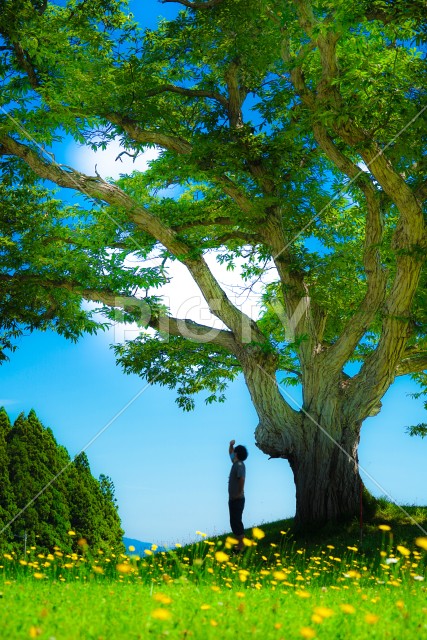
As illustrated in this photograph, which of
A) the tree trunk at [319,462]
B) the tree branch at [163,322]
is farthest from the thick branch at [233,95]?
the tree trunk at [319,462]

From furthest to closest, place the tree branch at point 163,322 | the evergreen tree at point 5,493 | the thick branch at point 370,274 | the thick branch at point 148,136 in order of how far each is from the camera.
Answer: the evergreen tree at point 5,493 < the thick branch at point 148,136 < the tree branch at point 163,322 < the thick branch at point 370,274

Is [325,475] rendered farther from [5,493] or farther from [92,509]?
[5,493]

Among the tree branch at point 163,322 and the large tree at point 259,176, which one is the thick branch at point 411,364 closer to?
the large tree at point 259,176

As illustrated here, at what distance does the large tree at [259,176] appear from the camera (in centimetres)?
1206

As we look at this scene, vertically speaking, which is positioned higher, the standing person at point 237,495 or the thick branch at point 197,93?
the thick branch at point 197,93

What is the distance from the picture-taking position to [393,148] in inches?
474

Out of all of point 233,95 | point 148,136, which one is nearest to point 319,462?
point 148,136

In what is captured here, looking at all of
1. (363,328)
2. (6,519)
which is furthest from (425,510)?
(6,519)

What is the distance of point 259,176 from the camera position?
14.4 m

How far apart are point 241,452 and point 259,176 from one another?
6.68 m

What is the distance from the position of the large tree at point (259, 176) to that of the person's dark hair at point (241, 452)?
3951 millimetres

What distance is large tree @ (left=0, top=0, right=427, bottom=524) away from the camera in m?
12.1

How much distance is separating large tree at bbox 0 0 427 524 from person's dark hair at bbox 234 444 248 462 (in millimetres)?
3951

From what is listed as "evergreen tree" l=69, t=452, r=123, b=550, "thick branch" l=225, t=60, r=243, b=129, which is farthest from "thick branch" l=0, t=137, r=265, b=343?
"evergreen tree" l=69, t=452, r=123, b=550
